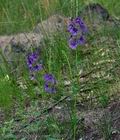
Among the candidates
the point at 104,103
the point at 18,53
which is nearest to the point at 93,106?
the point at 104,103

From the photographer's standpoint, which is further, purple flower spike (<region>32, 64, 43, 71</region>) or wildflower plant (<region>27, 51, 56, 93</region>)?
purple flower spike (<region>32, 64, 43, 71</region>)

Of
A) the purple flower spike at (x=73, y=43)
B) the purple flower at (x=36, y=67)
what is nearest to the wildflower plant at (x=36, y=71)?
the purple flower at (x=36, y=67)

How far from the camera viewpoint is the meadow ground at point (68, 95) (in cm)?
285

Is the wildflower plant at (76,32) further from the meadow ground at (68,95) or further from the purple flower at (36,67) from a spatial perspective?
the purple flower at (36,67)

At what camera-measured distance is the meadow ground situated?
2.85m

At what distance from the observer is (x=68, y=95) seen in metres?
3.24

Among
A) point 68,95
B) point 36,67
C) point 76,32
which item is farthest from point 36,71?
point 76,32

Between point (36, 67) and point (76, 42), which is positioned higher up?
point (76, 42)

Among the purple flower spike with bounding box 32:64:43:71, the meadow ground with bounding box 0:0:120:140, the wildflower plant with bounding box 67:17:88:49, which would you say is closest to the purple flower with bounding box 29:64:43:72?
the purple flower spike with bounding box 32:64:43:71

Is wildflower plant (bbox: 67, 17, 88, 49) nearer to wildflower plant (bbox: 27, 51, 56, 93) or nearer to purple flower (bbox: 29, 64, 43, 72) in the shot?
wildflower plant (bbox: 27, 51, 56, 93)

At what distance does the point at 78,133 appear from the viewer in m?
2.82

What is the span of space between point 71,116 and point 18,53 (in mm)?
1766

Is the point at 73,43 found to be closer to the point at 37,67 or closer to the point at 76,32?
the point at 76,32

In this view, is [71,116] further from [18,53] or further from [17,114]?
[18,53]
